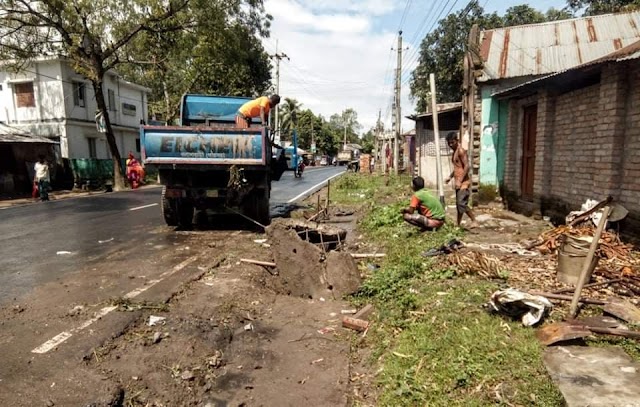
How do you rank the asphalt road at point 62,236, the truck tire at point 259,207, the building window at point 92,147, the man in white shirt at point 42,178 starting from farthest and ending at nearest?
the building window at point 92,147, the man in white shirt at point 42,178, the truck tire at point 259,207, the asphalt road at point 62,236

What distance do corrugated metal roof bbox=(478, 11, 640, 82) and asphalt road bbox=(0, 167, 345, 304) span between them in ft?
30.7

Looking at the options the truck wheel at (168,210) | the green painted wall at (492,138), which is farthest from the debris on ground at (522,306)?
the green painted wall at (492,138)

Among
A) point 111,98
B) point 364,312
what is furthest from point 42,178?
point 364,312

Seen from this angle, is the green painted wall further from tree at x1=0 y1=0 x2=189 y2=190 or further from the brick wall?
tree at x1=0 y1=0 x2=189 y2=190

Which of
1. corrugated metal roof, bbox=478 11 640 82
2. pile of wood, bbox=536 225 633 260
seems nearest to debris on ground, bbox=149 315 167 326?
pile of wood, bbox=536 225 633 260

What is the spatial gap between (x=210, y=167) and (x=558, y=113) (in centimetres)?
676

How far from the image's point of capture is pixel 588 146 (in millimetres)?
7121

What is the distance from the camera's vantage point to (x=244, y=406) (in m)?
2.98

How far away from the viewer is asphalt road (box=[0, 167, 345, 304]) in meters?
5.88

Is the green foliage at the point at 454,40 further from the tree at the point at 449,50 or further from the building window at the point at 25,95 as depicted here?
the building window at the point at 25,95

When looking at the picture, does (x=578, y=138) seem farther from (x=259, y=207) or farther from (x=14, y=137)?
(x=14, y=137)

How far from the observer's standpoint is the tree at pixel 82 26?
1752cm

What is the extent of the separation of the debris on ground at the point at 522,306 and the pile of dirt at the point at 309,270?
1843 mm

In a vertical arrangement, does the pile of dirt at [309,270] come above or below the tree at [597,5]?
below
